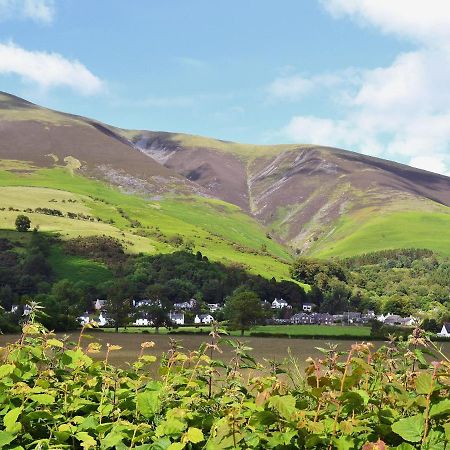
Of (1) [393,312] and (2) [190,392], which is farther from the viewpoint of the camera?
(1) [393,312]

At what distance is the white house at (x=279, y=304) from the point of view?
6363 inches

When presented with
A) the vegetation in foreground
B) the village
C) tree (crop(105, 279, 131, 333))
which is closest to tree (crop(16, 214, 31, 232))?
the village

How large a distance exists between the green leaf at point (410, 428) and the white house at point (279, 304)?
158m

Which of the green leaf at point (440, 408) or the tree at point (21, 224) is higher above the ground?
the green leaf at point (440, 408)

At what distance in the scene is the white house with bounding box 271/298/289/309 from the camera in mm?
161625

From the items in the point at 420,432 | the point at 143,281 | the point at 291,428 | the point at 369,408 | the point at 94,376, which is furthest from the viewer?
the point at 143,281

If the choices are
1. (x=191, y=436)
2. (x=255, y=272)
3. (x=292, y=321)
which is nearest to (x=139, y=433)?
(x=191, y=436)

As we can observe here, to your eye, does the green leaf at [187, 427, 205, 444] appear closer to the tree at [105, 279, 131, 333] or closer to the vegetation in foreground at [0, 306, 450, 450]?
the vegetation in foreground at [0, 306, 450, 450]

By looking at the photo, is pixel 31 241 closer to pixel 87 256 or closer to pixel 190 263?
pixel 87 256

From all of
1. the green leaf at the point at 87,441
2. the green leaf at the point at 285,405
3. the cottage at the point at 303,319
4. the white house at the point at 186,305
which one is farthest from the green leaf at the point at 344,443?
the white house at the point at 186,305

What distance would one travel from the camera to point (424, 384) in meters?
3.79

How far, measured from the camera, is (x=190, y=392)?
17.0ft

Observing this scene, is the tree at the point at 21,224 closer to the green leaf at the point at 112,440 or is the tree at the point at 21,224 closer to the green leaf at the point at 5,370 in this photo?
the green leaf at the point at 5,370

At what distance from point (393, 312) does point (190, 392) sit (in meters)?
176
